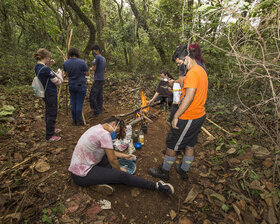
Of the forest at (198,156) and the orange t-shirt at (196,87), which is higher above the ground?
the orange t-shirt at (196,87)

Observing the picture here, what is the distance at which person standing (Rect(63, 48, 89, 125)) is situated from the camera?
433cm

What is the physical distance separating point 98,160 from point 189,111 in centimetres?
182

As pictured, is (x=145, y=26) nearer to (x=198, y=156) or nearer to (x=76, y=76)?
(x=76, y=76)

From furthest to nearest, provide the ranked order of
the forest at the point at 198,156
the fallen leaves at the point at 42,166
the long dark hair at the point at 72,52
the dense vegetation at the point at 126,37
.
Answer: the dense vegetation at the point at 126,37 → the long dark hair at the point at 72,52 → the fallen leaves at the point at 42,166 → the forest at the point at 198,156

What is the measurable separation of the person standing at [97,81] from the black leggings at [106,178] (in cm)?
330

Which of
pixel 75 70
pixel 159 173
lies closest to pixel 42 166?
pixel 159 173

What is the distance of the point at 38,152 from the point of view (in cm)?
337

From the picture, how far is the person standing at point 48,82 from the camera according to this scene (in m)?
3.42

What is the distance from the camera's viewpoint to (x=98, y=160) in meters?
2.68

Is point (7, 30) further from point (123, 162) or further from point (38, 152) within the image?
point (123, 162)

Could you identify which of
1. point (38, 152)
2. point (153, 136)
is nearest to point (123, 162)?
point (153, 136)

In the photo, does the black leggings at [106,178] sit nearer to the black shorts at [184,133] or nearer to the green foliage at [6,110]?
the black shorts at [184,133]

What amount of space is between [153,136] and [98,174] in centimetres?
247

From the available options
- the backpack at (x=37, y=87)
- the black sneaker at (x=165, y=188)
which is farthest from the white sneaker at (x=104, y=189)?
the backpack at (x=37, y=87)
